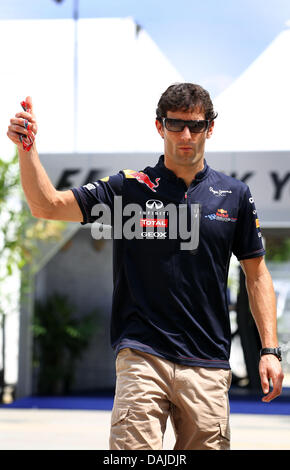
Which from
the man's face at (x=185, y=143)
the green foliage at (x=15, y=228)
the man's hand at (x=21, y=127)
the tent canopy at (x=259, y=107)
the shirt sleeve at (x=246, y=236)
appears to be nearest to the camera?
the man's hand at (x=21, y=127)

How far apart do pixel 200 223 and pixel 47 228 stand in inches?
315

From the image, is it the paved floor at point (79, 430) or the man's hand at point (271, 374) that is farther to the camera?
the paved floor at point (79, 430)

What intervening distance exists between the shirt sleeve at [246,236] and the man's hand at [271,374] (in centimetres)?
38

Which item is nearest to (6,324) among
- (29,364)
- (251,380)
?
(29,364)

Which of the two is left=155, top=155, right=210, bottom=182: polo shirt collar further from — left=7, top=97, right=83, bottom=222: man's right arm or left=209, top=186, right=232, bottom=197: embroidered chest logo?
left=7, top=97, right=83, bottom=222: man's right arm

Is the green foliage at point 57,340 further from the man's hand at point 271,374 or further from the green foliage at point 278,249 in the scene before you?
the man's hand at point 271,374

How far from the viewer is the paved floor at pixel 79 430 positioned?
23.6 feet

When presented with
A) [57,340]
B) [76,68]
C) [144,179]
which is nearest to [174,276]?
[144,179]

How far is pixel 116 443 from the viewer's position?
2.65 meters

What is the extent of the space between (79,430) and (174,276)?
5.97 m

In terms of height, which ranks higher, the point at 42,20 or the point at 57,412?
the point at 42,20

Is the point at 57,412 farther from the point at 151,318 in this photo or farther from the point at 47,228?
the point at 151,318

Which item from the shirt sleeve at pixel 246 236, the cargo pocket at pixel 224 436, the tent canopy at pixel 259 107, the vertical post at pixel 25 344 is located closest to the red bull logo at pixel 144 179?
the shirt sleeve at pixel 246 236

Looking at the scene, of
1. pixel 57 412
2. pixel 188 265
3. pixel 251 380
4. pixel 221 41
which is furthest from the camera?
pixel 251 380
